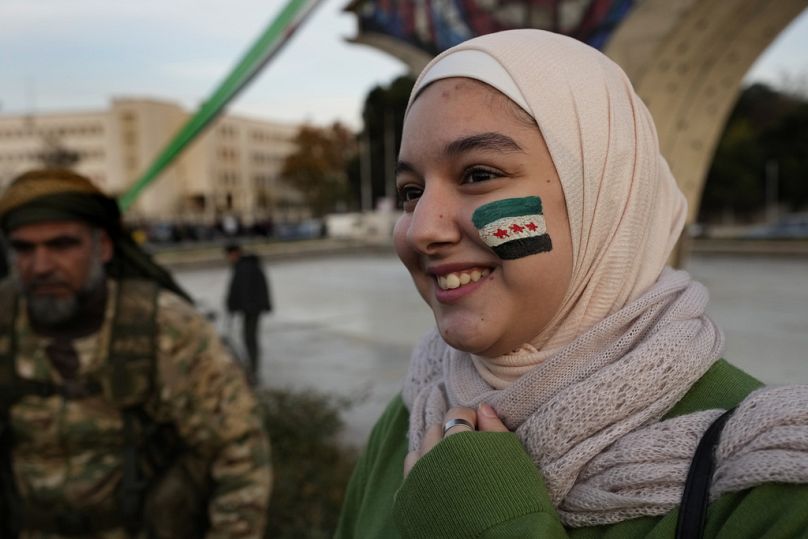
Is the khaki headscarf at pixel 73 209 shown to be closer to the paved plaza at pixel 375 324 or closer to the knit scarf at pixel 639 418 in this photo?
the knit scarf at pixel 639 418

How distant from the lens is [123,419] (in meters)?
2.34

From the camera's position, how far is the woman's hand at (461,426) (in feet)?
3.58

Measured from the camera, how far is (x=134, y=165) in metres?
73.2

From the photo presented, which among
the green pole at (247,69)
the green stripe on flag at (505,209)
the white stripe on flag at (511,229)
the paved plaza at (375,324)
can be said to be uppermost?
the green pole at (247,69)

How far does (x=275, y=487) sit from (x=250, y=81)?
2460 mm

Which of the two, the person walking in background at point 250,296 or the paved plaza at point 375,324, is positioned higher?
the person walking in background at point 250,296

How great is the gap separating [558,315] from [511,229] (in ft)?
0.62

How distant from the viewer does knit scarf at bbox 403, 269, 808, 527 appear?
2.93 feet

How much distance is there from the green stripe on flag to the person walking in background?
7132 mm

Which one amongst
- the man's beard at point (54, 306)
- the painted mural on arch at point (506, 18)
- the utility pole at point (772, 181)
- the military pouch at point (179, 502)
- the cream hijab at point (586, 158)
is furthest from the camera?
the utility pole at point (772, 181)

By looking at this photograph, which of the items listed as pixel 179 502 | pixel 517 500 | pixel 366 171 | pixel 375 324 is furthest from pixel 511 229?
pixel 366 171

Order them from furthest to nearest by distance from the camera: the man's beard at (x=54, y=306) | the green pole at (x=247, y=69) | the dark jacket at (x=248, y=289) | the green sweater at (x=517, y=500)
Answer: the dark jacket at (x=248, y=289) → the green pole at (x=247, y=69) → the man's beard at (x=54, y=306) → the green sweater at (x=517, y=500)

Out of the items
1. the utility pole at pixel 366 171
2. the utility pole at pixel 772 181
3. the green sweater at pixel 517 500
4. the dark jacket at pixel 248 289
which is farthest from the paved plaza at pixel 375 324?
the utility pole at pixel 366 171

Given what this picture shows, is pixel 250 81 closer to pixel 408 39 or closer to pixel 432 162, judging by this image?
pixel 432 162
